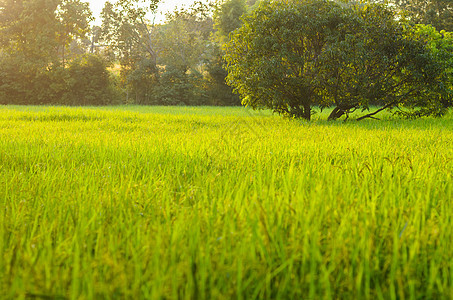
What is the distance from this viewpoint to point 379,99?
9.66m

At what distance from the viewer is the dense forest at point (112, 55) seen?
2648cm

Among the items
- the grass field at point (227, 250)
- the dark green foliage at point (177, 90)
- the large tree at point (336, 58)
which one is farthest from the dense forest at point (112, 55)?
the grass field at point (227, 250)

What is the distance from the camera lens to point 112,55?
33.6 metres

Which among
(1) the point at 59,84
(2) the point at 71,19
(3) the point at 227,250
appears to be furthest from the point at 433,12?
(3) the point at 227,250

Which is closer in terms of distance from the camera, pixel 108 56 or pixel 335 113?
pixel 335 113

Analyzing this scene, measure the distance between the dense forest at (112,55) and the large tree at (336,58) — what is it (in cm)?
1450

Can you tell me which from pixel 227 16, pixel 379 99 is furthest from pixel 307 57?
pixel 227 16

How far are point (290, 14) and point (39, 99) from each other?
78.7 ft

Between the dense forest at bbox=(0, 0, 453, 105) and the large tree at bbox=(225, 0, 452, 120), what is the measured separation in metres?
14.5

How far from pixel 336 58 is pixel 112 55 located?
29.5 meters

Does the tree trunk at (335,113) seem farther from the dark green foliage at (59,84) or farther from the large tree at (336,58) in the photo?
the dark green foliage at (59,84)

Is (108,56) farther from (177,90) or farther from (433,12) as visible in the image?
(433,12)

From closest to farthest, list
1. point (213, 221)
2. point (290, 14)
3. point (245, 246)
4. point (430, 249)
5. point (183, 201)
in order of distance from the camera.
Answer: point (245, 246)
point (430, 249)
point (213, 221)
point (183, 201)
point (290, 14)

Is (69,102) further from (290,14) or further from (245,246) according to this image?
(245,246)
